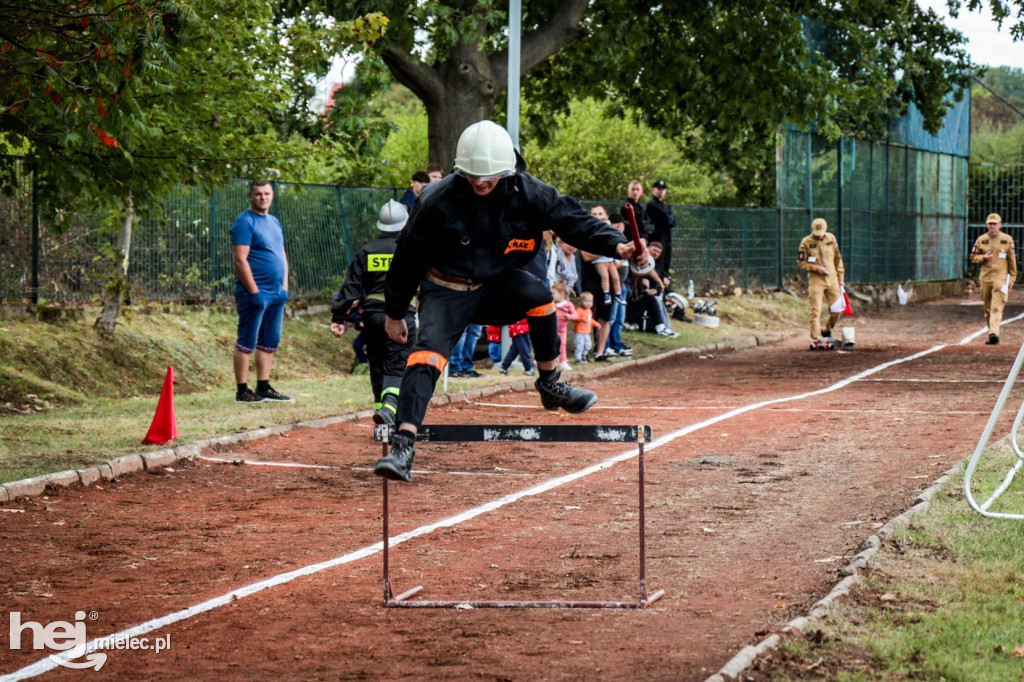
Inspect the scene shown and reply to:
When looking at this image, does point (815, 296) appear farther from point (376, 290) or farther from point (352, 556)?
point (352, 556)

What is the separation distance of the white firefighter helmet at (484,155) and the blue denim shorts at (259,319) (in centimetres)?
767

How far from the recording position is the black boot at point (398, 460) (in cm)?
→ 703

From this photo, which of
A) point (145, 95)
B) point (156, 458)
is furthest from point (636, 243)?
point (145, 95)

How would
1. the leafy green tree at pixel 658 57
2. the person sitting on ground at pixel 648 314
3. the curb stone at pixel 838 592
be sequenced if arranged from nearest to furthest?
the curb stone at pixel 838 592 → the leafy green tree at pixel 658 57 → the person sitting on ground at pixel 648 314

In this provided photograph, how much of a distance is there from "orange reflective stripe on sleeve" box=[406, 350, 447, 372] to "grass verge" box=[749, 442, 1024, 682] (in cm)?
256

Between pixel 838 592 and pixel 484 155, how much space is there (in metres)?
2.91

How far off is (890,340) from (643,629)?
872 inches

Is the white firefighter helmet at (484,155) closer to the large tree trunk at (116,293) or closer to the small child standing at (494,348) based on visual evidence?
the large tree trunk at (116,293)

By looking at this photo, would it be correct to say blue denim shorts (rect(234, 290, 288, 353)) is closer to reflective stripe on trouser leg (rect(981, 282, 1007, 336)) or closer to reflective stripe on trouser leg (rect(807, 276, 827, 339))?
reflective stripe on trouser leg (rect(807, 276, 827, 339))

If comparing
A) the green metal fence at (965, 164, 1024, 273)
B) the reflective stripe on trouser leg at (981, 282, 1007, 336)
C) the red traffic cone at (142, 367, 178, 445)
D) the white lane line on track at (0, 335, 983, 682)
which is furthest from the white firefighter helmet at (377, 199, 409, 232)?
the green metal fence at (965, 164, 1024, 273)

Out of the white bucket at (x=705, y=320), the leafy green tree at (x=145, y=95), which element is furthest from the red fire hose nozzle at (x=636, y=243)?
the white bucket at (x=705, y=320)

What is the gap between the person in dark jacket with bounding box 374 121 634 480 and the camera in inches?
295

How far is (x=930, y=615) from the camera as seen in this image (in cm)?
636

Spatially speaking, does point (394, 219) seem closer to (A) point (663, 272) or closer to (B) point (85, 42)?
(B) point (85, 42)
